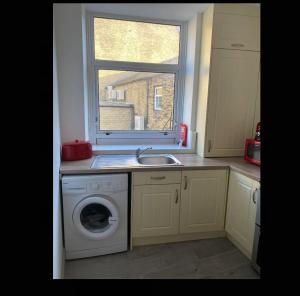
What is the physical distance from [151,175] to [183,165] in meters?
0.32

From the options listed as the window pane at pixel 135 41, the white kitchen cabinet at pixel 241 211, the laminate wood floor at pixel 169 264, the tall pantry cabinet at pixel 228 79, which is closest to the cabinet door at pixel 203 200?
the white kitchen cabinet at pixel 241 211

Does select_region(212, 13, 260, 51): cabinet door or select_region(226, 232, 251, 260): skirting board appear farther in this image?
select_region(212, 13, 260, 51): cabinet door

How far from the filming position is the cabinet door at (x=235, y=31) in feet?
7.30

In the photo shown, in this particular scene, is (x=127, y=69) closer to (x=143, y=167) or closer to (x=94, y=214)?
(x=143, y=167)

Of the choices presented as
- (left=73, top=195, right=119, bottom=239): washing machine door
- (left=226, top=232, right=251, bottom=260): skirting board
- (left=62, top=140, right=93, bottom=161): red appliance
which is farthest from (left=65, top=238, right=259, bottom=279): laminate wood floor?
(left=62, top=140, right=93, bottom=161): red appliance

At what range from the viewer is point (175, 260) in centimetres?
203

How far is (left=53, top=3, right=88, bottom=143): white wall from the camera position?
212cm

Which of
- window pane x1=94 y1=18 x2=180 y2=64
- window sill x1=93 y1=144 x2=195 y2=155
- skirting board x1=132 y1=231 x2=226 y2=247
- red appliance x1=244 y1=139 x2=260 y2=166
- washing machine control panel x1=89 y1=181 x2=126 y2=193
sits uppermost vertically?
window pane x1=94 y1=18 x2=180 y2=64

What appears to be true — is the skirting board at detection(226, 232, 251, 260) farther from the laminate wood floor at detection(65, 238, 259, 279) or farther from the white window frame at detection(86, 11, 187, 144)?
the white window frame at detection(86, 11, 187, 144)

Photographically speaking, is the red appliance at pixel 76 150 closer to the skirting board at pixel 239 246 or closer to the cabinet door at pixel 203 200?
the cabinet door at pixel 203 200

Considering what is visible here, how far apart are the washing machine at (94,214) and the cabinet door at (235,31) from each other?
1.66 meters

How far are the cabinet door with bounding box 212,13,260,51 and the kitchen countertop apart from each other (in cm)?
117
